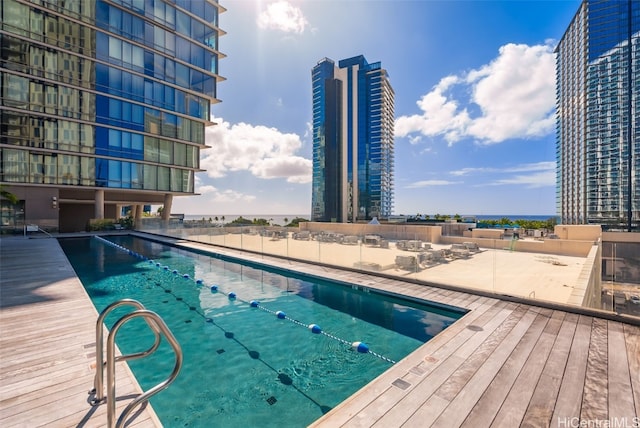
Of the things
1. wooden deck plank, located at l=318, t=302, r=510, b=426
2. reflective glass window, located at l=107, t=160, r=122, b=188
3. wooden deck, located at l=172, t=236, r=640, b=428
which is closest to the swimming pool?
wooden deck plank, located at l=318, t=302, r=510, b=426

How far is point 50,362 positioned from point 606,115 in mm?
63897

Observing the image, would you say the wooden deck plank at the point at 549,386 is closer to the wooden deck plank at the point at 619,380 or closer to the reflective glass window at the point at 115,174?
the wooden deck plank at the point at 619,380

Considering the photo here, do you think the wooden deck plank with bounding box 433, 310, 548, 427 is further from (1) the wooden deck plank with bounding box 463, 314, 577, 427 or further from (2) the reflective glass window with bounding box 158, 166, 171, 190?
(2) the reflective glass window with bounding box 158, 166, 171, 190

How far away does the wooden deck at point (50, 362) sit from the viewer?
255 centimetres

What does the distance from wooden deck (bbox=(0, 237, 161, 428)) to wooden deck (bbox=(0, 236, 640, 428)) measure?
0.5 inches

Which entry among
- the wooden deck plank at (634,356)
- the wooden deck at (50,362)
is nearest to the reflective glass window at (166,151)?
the wooden deck at (50,362)

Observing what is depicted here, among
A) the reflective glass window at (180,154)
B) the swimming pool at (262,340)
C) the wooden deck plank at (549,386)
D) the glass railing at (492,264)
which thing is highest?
the reflective glass window at (180,154)

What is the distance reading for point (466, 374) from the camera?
10.5 feet

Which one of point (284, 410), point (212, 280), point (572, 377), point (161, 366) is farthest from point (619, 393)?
point (212, 280)

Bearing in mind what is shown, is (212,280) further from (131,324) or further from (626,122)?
(626,122)

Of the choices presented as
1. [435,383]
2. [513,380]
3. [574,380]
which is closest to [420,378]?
[435,383]

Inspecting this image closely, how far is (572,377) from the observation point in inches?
122

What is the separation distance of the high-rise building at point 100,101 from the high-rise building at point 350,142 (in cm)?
2895

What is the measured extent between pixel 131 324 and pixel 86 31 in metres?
28.2
